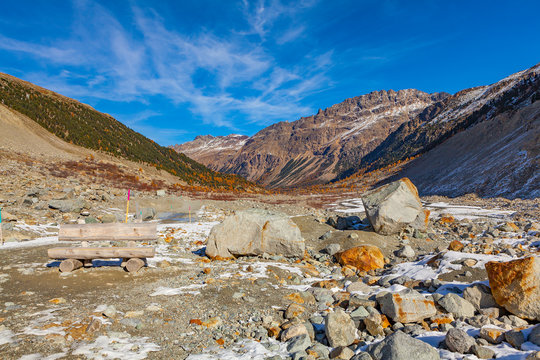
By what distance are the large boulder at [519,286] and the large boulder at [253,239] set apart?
841 centimetres

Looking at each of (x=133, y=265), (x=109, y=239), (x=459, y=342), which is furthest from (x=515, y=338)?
(x=109, y=239)

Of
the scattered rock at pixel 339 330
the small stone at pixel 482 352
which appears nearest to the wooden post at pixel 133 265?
the scattered rock at pixel 339 330

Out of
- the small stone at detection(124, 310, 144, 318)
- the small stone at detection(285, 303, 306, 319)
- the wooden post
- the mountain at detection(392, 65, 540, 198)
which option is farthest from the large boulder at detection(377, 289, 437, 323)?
the mountain at detection(392, 65, 540, 198)

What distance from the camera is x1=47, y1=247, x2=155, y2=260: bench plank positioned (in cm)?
1059

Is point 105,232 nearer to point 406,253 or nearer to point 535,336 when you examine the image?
point 535,336

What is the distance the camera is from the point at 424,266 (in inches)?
447

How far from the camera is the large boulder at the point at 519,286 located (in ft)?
21.7

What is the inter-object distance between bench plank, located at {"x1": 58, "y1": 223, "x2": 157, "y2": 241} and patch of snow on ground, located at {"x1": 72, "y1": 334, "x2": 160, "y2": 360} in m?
5.35

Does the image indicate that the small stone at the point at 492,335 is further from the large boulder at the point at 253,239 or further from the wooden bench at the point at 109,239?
the wooden bench at the point at 109,239

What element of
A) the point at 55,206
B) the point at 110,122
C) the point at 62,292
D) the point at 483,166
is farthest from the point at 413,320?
the point at 110,122

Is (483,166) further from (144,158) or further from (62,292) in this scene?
(144,158)

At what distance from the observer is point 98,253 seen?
1076 cm

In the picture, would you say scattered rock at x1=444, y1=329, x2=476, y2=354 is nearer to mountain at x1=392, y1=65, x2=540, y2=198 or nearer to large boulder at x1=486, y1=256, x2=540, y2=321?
large boulder at x1=486, y1=256, x2=540, y2=321

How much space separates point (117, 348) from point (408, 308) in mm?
7190
